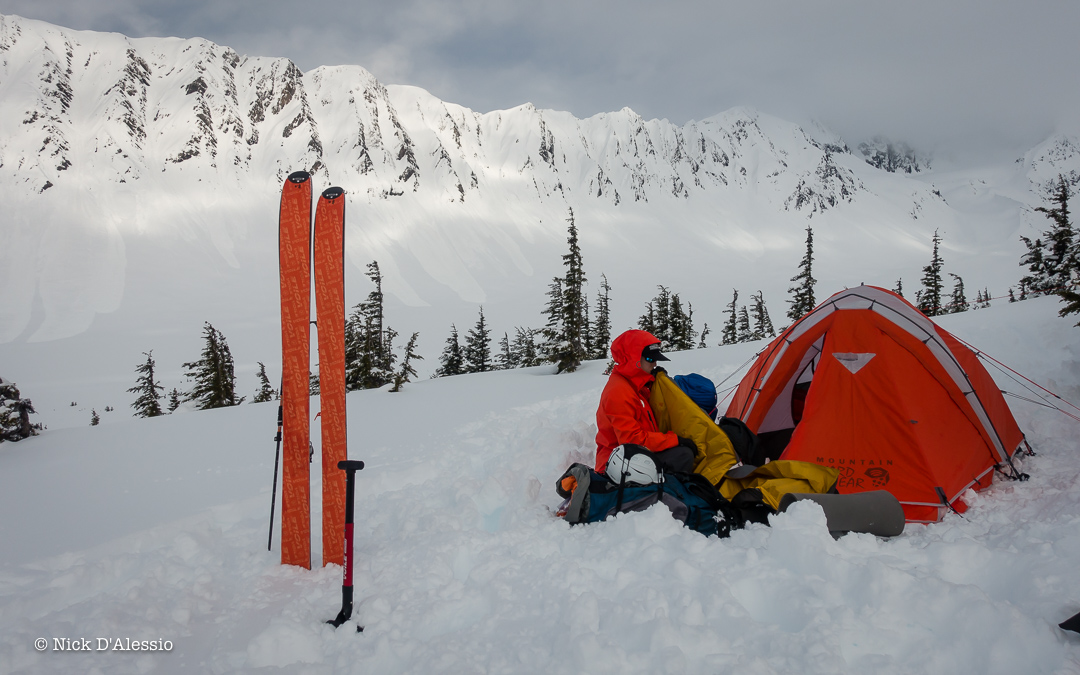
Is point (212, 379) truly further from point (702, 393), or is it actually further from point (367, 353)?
point (702, 393)

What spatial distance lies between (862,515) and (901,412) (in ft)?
4.66

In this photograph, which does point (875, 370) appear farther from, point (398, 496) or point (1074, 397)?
point (398, 496)

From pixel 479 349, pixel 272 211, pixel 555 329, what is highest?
pixel 272 211

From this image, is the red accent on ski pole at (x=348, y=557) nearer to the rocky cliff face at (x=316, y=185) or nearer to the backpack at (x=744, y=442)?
the backpack at (x=744, y=442)

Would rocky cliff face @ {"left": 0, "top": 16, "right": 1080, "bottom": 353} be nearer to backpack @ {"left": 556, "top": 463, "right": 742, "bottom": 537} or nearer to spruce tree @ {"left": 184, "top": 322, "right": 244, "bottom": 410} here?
spruce tree @ {"left": 184, "top": 322, "right": 244, "bottom": 410}

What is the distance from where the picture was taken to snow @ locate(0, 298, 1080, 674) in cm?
232

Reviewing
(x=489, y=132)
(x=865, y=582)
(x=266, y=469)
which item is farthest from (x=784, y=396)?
(x=489, y=132)

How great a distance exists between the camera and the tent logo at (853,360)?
467 centimetres

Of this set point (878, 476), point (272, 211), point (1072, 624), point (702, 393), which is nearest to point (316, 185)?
point (272, 211)

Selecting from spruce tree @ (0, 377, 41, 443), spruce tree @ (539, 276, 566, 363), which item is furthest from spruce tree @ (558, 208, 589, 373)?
A: spruce tree @ (0, 377, 41, 443)

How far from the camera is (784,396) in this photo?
5895mm

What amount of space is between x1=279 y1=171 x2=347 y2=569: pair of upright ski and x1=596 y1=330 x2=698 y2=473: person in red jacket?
234cm

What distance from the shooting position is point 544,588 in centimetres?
305

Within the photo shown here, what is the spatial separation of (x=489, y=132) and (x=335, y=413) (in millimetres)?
141684
